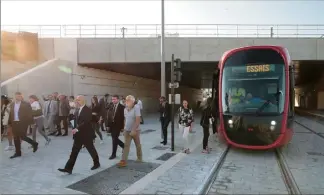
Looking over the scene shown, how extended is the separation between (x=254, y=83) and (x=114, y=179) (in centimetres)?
484

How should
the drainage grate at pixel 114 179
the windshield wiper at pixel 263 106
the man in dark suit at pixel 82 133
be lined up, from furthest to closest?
the windshield wiper at pixel 263 106 < the man in dark suit at pixel 82 133 < the drainage grate at pixel 114 179

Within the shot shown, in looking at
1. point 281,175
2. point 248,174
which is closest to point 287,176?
point 281,175

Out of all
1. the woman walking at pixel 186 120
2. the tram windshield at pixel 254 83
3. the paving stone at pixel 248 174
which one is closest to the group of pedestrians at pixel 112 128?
the woman walking at pixel 186 120

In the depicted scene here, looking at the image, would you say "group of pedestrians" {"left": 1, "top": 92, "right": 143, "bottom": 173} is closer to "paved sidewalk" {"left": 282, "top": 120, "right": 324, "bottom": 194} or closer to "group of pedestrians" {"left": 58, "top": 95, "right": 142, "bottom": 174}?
"group of pedestrians" {"left": 58, "top": 95, "right": 142, "bottom": 174}

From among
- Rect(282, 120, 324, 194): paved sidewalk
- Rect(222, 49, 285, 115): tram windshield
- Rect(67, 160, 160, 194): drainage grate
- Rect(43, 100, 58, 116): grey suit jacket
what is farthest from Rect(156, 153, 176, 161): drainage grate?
Rect(43, 100, 58, 116): grey suit jacket

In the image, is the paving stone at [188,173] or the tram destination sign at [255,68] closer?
the paving stone at [188,173]

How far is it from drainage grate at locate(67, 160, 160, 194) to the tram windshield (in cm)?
311

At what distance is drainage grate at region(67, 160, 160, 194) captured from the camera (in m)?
4.95

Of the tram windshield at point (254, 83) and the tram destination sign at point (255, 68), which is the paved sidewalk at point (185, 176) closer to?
the tram windshield at point (254, 83)

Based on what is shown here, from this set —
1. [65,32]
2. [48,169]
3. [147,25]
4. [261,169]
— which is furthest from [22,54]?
[261,169]

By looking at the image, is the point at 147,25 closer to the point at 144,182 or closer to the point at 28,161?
the point at 28,161

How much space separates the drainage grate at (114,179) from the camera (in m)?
4.95

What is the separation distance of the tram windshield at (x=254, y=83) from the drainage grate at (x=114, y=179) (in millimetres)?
3109

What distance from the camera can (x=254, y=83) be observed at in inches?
315
